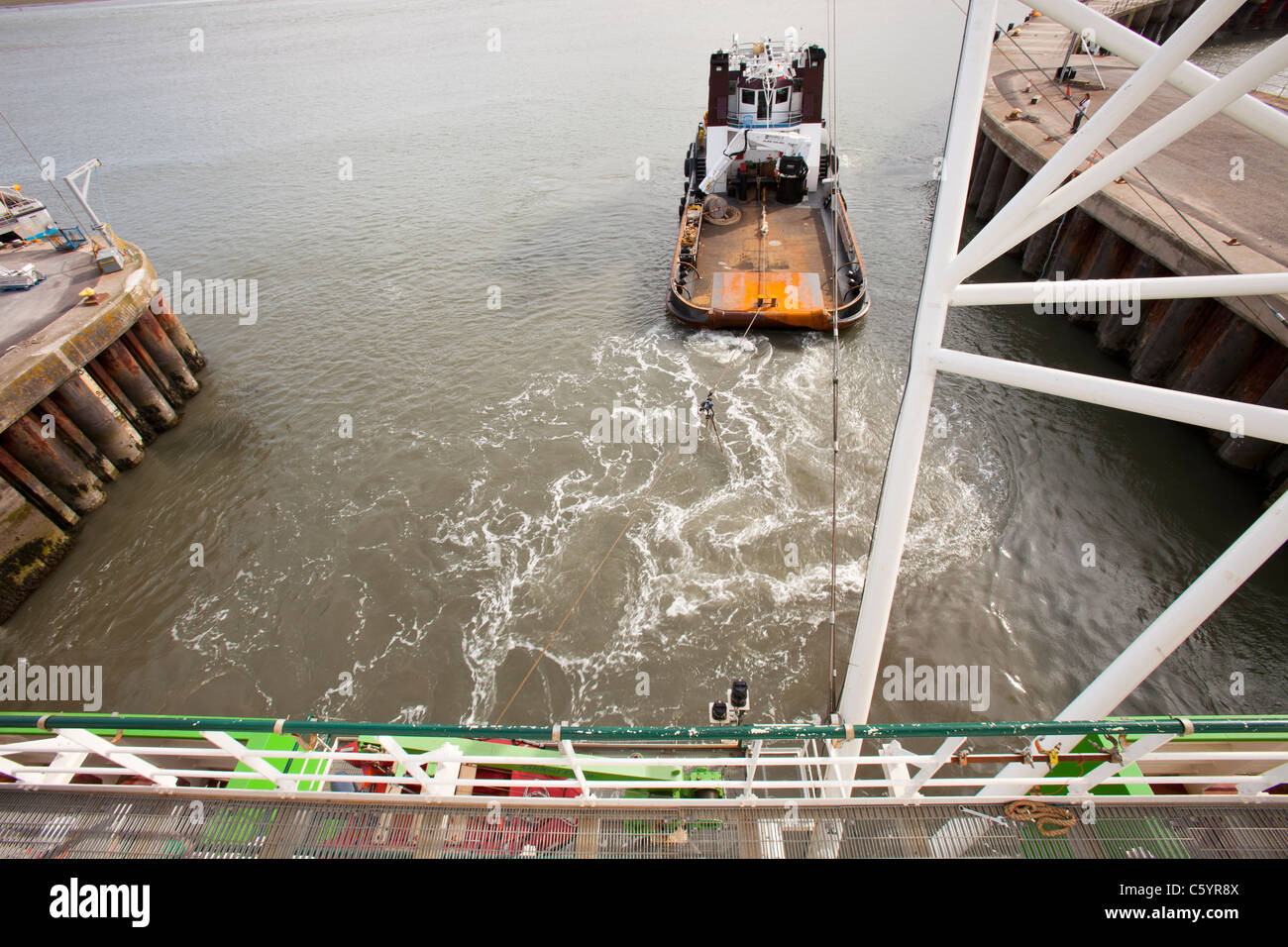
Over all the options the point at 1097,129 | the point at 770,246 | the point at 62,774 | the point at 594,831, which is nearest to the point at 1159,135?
the point at 1097,129

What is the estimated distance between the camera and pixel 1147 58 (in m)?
5.47

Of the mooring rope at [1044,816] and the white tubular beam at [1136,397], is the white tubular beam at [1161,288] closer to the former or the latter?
the white tubular beam at [1136,397]

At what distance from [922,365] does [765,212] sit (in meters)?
20.6

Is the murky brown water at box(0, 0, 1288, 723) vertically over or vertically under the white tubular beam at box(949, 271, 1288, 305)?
under

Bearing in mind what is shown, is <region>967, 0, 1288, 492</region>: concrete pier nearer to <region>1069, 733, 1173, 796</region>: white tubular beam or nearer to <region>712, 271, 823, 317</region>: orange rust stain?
<region>712, 271, 823, 317</region>: orange rust stain

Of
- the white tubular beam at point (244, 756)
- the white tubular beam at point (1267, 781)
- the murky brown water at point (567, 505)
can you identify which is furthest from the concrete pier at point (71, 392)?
the white tubular beam at point (1267, 781)

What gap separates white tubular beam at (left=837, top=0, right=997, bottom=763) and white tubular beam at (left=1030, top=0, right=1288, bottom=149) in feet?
1.88

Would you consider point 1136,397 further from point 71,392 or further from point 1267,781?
point 71,392

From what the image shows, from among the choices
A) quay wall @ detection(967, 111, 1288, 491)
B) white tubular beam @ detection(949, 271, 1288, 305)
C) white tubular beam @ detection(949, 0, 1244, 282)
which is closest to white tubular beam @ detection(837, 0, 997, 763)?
white tubular beam @ detection(949, 0, 1244, 282)

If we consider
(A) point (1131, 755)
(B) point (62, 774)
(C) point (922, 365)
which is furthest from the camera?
(C) point (922, 365)

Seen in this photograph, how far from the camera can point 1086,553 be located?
490 inches

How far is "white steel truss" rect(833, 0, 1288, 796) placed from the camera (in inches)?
188

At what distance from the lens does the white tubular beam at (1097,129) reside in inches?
185
